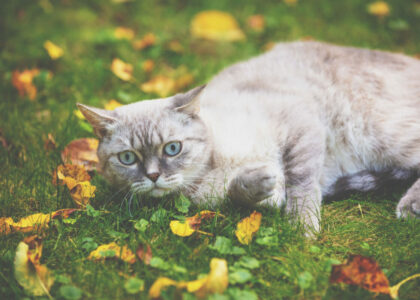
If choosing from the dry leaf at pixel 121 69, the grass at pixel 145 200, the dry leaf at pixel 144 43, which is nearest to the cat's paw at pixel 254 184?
the grass at pixel 145 200

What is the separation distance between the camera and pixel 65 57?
152 inches

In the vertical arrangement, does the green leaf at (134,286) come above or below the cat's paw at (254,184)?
below

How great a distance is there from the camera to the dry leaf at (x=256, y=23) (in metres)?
4.48

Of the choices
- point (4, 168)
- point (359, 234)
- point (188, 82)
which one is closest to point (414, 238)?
point (359, 234)

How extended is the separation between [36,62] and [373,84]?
3190 millimetres

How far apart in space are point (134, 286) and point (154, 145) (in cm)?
85

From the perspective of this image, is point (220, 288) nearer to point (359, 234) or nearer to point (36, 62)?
point (359, 234)

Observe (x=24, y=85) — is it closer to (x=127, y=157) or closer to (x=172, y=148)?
(x=127, y=157)

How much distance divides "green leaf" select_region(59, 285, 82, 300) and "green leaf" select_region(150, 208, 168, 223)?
1.84 feet

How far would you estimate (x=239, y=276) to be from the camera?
66.2 inches

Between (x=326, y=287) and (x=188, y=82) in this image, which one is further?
(x=188, y=82)

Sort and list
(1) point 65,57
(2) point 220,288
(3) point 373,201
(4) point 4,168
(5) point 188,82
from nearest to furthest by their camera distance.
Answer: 1. (2) point 220,288
2. (3) point 373,201
3. (4) point 4,168
4. (5) point 188,82
5. (1) point 65,57

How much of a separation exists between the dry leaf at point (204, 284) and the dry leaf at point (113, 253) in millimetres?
262

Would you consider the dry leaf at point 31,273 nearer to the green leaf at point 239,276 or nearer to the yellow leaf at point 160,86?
the green leaf at point 239,276
